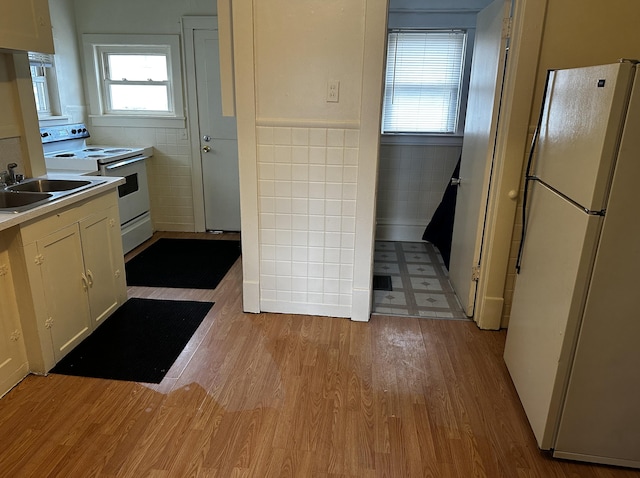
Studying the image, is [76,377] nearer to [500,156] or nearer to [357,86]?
[357,86]

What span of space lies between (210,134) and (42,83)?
Result: 60.2 inches

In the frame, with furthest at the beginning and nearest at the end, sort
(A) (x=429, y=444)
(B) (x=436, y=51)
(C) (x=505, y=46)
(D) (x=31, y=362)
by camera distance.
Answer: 1. (B) (x=436, y=51)
2. (C) (x=505, y=46)
3. (D) (x=31, y=362)
4. (A) (x=429, y=444)

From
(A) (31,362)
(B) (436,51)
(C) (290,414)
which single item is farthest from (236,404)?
(B) (436,51)

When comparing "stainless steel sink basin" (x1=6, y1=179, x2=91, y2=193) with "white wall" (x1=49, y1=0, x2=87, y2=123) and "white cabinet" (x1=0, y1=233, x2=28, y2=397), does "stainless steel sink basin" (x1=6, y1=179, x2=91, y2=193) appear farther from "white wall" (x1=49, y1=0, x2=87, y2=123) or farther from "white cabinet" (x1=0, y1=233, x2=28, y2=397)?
"white wall" (x1=49, y1=0, x2=87, y2=123)

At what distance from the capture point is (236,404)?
88.2 inches

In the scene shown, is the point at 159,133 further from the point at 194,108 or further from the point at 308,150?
the point at 308,150

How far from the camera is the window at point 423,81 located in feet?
13.9

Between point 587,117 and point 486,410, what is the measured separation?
1.39 metres

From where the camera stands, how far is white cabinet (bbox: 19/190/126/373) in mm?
2322

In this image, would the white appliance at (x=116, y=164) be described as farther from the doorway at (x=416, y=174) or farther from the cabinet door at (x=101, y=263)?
the doorway at (x=416, y=174)

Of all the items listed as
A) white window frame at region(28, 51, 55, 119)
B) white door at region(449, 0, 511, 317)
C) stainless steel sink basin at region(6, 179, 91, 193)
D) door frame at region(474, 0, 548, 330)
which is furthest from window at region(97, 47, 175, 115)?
door frame at region(474, 0, 548, 330)

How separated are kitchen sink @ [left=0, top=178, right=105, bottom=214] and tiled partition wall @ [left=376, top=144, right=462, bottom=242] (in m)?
2.73

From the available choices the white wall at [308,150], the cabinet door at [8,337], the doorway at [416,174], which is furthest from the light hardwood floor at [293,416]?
the doorway at [416,174]

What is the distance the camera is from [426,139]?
4488 mm
